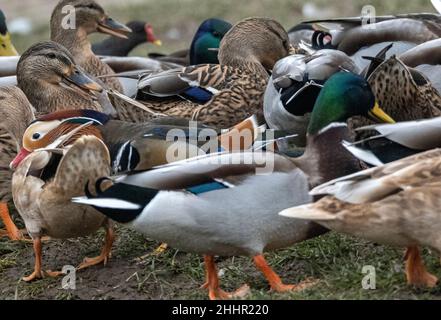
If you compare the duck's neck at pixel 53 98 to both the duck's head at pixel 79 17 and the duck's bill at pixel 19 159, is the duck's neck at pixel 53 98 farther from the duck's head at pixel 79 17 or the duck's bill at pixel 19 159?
the duck's head at pixel 79 17

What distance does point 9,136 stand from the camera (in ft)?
21.2

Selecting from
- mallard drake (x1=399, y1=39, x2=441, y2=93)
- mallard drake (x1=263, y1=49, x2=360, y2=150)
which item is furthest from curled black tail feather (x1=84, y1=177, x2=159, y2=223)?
mallard drake (x1=399, y1=39, x2=441, y2=93)

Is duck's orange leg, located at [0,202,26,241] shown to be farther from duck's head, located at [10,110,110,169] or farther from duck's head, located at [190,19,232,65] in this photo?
duck's head, located at [190,19,232,65]

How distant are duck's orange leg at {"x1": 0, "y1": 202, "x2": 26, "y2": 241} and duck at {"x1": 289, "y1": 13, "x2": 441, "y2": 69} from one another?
8.09ft

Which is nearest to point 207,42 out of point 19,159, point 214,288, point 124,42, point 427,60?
point 427,60

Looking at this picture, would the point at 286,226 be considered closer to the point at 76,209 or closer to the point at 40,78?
the point at 76,209

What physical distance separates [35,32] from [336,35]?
7.23 metres

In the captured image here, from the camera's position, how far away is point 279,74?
22.2 ft

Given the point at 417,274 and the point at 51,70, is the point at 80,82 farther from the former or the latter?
the point at 417,274

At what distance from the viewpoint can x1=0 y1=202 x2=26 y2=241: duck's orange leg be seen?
20.9 ft

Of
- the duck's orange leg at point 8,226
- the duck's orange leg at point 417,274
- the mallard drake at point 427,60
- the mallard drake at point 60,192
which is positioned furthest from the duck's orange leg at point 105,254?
the mallard drake at point 427,60

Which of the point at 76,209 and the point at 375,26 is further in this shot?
the point at 375,26

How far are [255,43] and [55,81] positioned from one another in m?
1.47
